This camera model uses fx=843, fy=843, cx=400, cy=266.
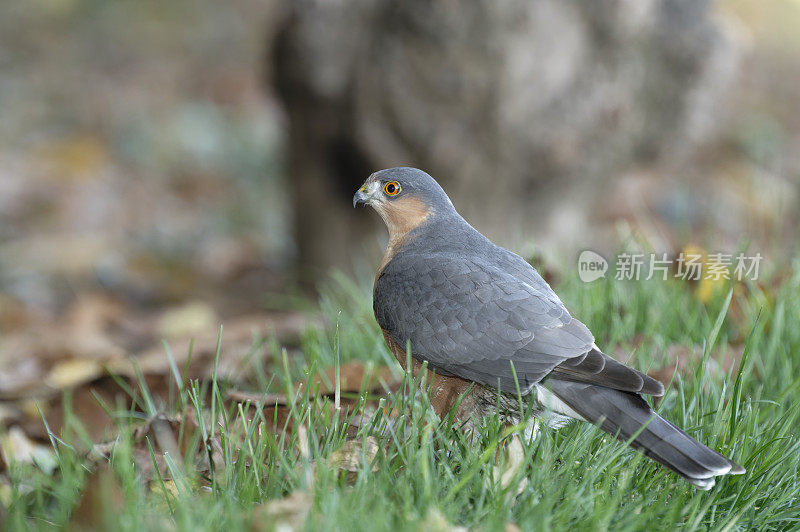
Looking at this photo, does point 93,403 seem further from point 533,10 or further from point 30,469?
point 533,10

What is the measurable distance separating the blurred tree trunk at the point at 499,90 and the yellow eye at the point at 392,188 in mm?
2716

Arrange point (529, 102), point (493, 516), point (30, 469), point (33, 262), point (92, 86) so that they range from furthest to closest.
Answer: point (92, 86) < point (33, 262) < point (529, 102) < point (30, 469) < point (493, 516)

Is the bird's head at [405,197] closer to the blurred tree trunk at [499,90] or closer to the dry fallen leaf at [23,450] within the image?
the dry fallen leaf at [23,450]

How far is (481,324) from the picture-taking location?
263 cm

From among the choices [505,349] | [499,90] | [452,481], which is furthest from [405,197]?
[499,90]

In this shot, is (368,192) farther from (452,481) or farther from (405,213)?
(452,481)

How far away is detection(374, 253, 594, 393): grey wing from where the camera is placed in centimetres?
256

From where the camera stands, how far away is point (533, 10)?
556 cm

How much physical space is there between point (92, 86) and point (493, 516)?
40.9 feet

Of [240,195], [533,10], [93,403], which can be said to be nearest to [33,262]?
[240,195]

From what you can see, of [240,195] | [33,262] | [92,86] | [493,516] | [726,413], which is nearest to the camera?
[493,516]

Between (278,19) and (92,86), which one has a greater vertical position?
(278,19)

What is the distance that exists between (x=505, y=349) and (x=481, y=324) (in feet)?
0.37

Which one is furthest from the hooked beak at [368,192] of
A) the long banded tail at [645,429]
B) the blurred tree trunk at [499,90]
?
the blurred tree trunk at [499,90]
